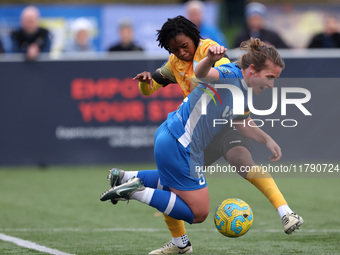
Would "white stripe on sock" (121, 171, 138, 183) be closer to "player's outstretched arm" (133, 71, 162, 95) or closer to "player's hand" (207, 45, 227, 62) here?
"player's outstretched arm" (133, 71, 162, 95)

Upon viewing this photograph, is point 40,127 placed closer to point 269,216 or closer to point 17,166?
point 17,166

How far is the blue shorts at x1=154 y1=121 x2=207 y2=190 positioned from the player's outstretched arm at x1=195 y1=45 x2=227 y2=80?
664 millimetres

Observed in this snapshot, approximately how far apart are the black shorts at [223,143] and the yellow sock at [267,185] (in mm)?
341

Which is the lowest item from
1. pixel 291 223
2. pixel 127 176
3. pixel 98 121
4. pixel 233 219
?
pixel 98 121

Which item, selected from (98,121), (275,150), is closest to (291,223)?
(275,150)

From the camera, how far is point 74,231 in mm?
7703

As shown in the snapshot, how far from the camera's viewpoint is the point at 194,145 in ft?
20.4

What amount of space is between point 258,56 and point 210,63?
573 mm

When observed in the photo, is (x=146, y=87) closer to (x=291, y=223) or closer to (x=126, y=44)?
(x=291, y=223)

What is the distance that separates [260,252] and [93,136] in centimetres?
622

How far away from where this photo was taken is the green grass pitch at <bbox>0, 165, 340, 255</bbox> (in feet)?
22.6

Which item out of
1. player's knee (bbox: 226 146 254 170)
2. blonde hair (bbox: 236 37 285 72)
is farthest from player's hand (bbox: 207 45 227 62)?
player's knee (bbox: 226 146 254 170)

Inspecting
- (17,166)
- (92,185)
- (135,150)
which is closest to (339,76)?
(135,150)

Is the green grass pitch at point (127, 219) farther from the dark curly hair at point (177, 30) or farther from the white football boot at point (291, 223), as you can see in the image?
the dark curly hair at point (177, 30)
